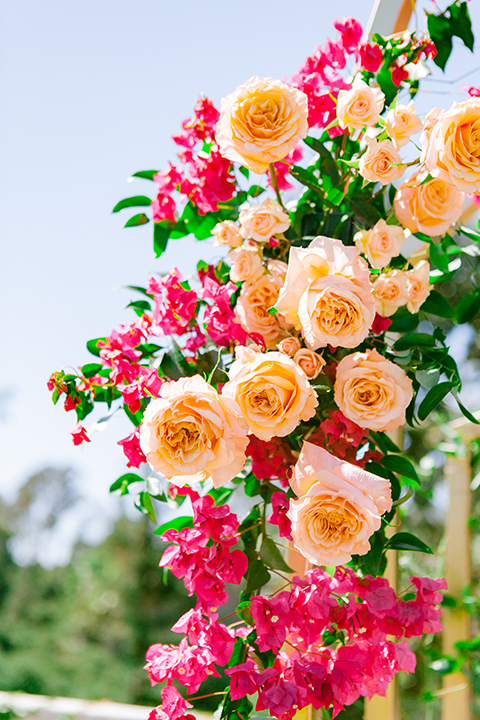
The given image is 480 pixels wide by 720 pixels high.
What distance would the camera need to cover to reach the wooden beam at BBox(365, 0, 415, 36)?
105 centimetres

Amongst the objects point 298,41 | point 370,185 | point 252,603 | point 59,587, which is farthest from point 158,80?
point 59,587

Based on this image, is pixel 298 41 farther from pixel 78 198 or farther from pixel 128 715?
pixel 78 198

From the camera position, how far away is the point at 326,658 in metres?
0.62

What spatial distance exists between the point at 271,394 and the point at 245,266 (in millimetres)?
221

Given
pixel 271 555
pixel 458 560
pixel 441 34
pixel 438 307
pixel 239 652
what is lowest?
pixel 239 652

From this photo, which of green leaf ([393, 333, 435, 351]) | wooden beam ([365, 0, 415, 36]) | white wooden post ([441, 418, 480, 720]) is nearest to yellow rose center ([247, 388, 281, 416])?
green leaf ([393, 333, 435, 351])

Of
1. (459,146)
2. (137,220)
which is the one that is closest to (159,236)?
(137,220)

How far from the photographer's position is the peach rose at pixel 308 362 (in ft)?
1.86

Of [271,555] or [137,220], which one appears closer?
[271,555]

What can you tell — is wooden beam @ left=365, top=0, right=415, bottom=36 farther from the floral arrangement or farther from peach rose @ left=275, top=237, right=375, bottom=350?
peach rose @ left=275, top=237, right=375, bottom=350

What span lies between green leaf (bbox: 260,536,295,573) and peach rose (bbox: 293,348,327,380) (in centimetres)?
23

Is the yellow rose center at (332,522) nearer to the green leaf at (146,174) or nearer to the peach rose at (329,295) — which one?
the peach rose at (329,295)

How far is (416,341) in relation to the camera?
0.65 meters

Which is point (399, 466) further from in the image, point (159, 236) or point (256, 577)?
point (159, 236)
